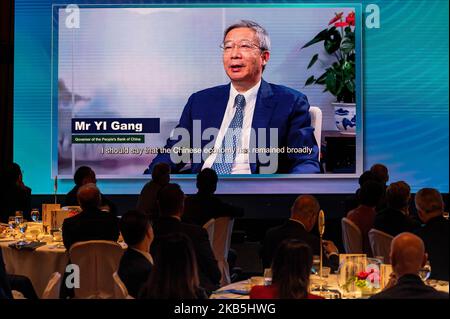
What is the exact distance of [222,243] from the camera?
6836mm

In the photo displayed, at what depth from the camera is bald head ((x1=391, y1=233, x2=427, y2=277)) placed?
351cm

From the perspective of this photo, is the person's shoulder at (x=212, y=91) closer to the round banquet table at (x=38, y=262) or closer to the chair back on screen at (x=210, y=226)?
the chair back on screen at (x=210, y=226)

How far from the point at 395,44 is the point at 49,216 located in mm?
4968

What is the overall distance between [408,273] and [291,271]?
55 cm

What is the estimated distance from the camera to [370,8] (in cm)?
957

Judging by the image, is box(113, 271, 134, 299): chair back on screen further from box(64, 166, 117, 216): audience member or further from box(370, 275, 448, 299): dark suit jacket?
box(64, 166, 117, 216): audience member

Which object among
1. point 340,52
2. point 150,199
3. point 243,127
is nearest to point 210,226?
point 150,199

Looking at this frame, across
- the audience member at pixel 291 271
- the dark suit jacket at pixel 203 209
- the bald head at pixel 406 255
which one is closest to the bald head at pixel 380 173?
the dark suit jacket at pixel 203 209

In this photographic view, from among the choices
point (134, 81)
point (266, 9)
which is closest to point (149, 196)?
point (134, 81)

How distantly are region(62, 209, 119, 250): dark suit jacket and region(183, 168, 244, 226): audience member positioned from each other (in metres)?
1.21

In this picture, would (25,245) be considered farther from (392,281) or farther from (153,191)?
(392,281)

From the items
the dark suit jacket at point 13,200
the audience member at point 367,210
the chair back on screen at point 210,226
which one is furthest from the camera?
the dark suit jacket at point 13,200

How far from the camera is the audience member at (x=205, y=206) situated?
22.0ft

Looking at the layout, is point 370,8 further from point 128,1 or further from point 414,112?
point 128,1
